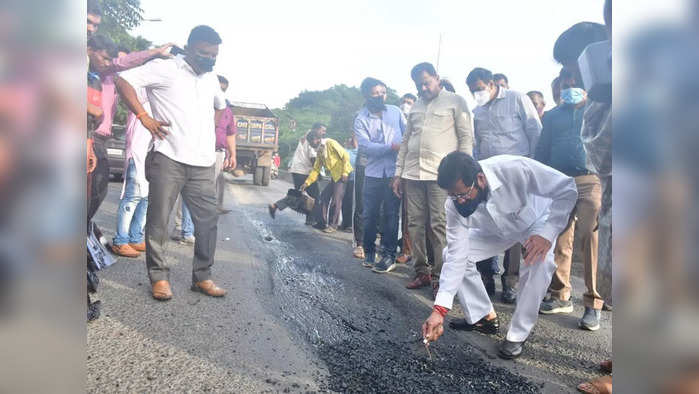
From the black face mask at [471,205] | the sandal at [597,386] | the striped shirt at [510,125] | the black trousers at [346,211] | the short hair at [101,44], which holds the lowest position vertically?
the sandal at [597,386]

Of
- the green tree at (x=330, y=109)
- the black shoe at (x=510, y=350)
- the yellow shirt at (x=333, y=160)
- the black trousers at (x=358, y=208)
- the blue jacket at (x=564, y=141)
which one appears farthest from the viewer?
the green tree at (x=330, y=109)

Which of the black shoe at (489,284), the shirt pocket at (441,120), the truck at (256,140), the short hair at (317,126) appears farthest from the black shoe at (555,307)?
the truck at (256,140)

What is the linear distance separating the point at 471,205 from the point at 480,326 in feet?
2.56

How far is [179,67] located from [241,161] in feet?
32.8

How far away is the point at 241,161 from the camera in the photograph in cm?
1238

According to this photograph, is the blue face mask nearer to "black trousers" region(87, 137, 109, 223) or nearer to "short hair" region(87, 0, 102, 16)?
"short hair" region(87, 0, 102, 16)

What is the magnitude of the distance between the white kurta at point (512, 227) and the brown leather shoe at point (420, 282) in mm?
842

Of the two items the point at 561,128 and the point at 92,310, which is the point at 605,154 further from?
the point at 92,310

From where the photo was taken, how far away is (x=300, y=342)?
221cm

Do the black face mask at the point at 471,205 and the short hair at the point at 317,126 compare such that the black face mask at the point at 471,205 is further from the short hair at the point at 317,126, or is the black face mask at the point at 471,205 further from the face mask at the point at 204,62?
the short hair at the point at 317,126

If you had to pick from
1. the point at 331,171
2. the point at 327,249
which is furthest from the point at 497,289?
the point at 331,171

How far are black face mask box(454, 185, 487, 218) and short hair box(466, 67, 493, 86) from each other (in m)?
1.52

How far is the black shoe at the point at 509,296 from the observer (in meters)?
3.21

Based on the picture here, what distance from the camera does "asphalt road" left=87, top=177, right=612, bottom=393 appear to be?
1.78 meters
